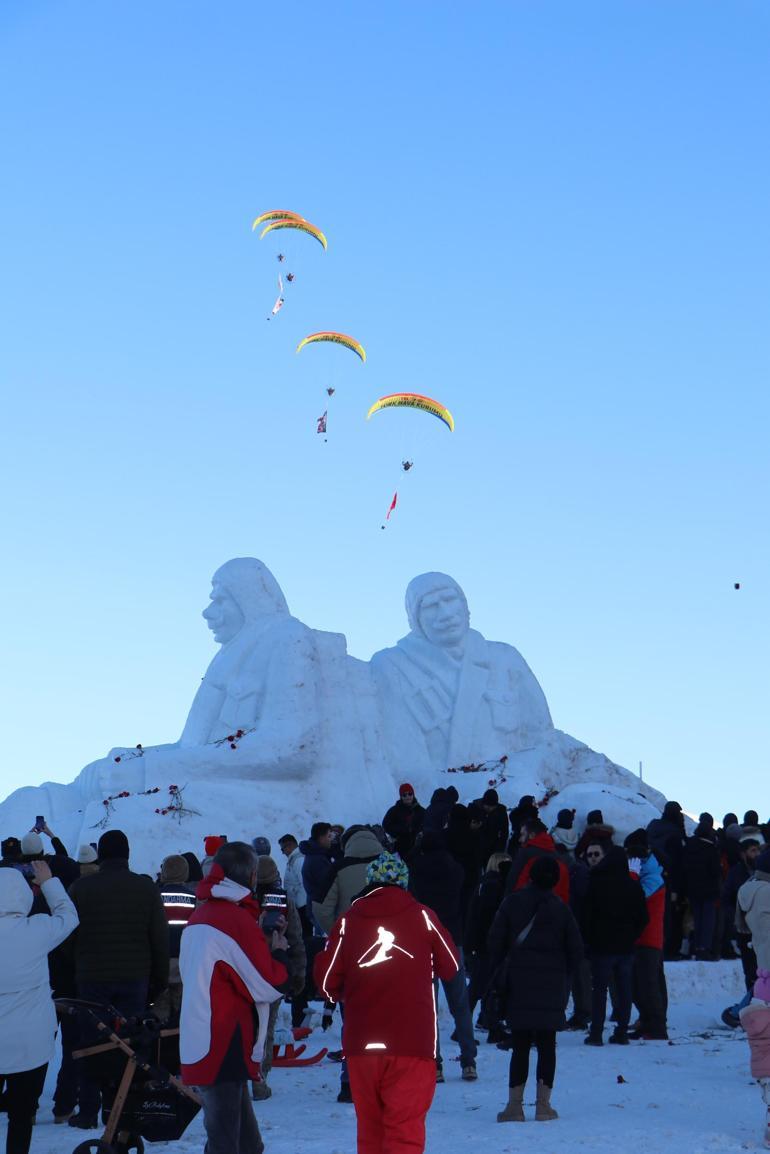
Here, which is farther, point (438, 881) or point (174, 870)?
point (438, 881)

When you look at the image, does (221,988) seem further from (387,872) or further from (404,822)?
(404,822)

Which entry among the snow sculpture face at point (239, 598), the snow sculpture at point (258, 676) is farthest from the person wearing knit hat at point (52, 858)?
the snow sculpture face at point (239, 598)

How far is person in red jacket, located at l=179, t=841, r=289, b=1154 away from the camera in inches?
246

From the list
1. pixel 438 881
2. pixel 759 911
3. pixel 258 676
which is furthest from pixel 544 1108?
pixel 258 676

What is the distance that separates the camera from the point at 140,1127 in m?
6.97

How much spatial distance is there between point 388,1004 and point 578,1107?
3.50 m

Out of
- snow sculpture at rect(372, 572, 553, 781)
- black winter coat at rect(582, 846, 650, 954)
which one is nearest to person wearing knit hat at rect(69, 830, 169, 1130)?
black winter coat at rect(582, 846, 650, 954)

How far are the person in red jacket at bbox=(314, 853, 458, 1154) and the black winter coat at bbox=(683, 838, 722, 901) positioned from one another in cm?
858

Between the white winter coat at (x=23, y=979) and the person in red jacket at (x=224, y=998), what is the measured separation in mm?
969

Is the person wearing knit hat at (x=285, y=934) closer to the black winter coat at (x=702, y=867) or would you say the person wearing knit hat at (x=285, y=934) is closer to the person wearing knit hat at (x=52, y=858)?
the person wearing knit hat at (x=52, y=858)

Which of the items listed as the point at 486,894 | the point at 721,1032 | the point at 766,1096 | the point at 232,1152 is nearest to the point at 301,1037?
the point at 486,894

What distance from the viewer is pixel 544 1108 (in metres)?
8.70

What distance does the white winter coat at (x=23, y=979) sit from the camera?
22.8ft

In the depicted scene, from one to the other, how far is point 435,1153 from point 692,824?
13.5 meters
